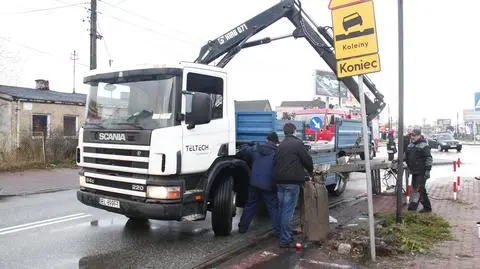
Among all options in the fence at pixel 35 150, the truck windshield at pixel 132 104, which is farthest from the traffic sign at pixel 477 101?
the fence at pixel 35 150

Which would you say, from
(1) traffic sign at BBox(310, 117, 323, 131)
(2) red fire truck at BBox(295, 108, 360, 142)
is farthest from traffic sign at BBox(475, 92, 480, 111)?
(1) traffic sign at BBox(310, 117, 323, 131)

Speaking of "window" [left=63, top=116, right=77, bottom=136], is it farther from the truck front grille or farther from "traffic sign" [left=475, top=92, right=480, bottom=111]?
"traffic sign" [left=475, top=92, right=480, bottom=111]

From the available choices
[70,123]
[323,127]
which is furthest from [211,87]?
[70,123]

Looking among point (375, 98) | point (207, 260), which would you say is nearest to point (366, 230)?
point (207, 260)

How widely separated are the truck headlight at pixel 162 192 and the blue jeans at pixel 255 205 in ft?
5.29

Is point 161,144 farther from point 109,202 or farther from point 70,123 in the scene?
point 70,123

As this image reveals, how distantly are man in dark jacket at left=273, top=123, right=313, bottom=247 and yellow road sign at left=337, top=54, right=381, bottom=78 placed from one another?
4.27 feet

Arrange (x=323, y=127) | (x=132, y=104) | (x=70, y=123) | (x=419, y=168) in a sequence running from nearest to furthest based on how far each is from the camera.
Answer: (x=132, y=104), (x=419, y=168), (x=323, y=127), (x=70, y=123)

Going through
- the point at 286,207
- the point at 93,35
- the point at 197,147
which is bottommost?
the point at 286,207

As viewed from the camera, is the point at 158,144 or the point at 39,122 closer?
the point at 158,144

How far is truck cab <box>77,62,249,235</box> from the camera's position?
20.5ft

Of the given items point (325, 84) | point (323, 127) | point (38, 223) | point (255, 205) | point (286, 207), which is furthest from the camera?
point (325, 84)

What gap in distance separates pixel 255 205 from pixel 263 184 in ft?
2.02

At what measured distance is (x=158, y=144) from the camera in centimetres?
618
